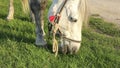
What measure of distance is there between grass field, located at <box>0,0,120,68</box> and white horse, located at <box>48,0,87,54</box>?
0.46m

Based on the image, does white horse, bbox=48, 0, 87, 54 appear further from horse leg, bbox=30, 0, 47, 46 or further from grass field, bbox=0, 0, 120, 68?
horse leg, bbox=30, 0, 47, 46

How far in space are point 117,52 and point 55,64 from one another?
4.05 feet

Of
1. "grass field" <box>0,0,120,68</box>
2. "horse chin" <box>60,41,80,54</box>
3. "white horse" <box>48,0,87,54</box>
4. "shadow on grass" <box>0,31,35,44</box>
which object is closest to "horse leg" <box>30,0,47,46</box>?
"grass field" <box>0,0,120,68</box>

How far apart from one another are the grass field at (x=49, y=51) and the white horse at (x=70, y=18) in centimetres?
46

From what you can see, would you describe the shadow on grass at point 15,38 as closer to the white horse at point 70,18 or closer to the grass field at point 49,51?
the grass field at point 49,51

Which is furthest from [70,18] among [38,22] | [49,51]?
[38,22]

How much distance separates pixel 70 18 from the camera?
4371mm

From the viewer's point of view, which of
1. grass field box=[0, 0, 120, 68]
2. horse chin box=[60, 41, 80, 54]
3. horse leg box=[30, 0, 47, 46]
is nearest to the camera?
horse chin box=[60, 41, 80, 54]

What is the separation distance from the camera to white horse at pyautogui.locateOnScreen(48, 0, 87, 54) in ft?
14.3

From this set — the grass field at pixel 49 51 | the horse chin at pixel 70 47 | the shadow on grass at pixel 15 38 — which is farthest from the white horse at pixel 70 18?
the shadow on grass at pixel 15 38

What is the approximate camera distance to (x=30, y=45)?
5332 millimetres

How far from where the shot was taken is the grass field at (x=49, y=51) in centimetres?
477

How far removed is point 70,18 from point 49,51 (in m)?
0.96

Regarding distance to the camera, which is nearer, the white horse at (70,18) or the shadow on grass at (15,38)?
the white horse at (70,18)
